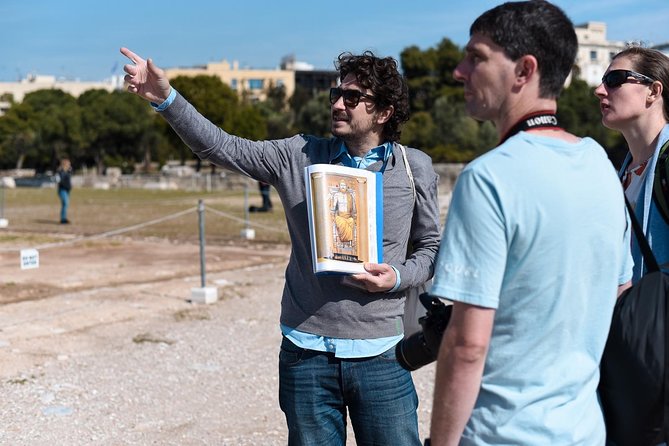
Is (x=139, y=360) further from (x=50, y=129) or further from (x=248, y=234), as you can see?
(x=50, y=129)

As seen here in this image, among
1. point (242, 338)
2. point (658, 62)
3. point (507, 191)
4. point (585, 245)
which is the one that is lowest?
point (242, 338)

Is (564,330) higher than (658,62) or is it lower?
lower

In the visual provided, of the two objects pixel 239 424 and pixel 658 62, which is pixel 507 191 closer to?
pixel 658 62

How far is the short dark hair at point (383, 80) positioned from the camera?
10.6 feet

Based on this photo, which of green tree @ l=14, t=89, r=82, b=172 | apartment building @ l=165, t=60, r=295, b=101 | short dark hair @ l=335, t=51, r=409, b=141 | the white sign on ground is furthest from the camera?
apartment building @ l=165, t=60, r=295, b=101

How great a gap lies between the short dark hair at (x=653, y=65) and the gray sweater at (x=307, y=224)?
2.91 feet

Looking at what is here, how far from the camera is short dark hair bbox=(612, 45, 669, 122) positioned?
3.24 meters

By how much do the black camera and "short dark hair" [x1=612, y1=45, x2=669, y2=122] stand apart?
1507 millimetres

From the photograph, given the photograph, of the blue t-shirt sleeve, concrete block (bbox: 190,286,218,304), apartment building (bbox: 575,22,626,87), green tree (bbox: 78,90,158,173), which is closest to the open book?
the blue t-shirt sleeve

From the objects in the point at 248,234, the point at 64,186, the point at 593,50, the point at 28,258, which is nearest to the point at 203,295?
the point at 28,258

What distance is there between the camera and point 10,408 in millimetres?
6180

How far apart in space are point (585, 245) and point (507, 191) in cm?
26

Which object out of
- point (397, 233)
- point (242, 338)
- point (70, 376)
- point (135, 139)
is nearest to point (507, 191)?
point (397, 233)

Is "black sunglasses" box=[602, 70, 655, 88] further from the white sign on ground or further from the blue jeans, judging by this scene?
the white sign on ground
